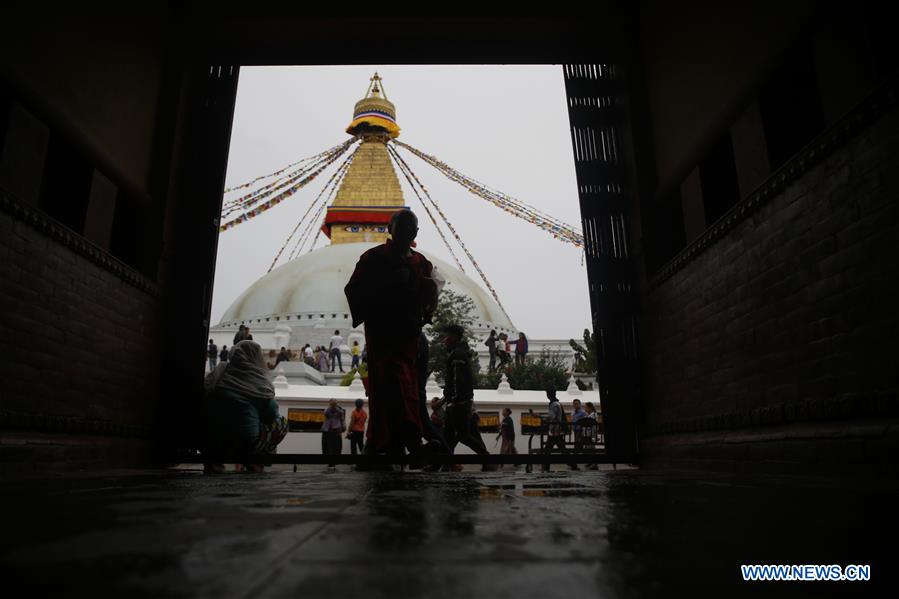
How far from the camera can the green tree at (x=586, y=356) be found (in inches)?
729

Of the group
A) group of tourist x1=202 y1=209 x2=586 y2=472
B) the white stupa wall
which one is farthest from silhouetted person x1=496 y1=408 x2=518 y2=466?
group of tourist x1=202 y1=209 x2=586 y2=472

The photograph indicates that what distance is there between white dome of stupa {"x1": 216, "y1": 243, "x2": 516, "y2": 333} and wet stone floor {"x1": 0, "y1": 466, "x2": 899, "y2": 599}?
23392 millimetres

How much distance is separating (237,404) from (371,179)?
26.4m

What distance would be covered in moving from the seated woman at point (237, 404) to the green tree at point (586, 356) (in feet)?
47.1

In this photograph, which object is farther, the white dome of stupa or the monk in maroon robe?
the white dome of stupa

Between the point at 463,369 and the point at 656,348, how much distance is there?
5.61 feet

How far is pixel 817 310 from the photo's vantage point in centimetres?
302

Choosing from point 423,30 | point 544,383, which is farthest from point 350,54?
point 544,383

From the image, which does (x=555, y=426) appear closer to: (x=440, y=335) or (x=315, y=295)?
(x=440, y=335)

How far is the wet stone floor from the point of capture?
0.61 meters

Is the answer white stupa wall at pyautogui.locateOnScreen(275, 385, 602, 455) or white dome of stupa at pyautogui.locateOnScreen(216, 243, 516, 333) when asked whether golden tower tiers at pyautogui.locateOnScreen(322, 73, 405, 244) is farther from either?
white stupa wall at pyautogui.locateOnScreen(275, 385, 602, 455)

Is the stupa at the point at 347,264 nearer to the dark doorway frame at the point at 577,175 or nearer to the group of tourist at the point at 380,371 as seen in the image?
the dark doorway frame at the point at 577,175

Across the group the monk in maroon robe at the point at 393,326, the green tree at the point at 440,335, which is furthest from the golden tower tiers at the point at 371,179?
the monk in maroon robe at the point at 393,326

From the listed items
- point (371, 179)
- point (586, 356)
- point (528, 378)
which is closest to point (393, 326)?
point (528, 378)
